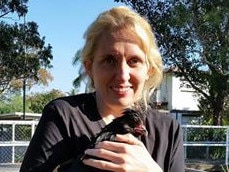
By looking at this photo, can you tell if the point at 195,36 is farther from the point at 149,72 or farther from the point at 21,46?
the point at 149,72

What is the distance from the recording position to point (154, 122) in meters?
1.81

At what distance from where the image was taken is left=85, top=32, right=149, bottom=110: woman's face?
1703 millimetres

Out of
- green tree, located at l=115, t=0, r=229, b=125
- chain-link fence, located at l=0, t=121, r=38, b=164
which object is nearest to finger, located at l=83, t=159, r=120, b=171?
chain-link fence, located at l=0, t=121, r=38, b=164

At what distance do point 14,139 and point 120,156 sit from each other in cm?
1244

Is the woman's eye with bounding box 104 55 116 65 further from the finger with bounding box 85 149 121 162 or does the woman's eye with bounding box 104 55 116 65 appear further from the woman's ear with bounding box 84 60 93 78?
the finger with bounding box 85 149 121 162

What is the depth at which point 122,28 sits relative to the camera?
174cm

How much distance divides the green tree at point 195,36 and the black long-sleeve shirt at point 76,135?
19363mm

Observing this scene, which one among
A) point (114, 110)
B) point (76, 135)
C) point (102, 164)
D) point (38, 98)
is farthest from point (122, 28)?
point (38, 98)

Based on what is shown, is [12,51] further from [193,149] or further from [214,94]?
[214,94]

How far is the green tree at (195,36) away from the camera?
21750 millimetres

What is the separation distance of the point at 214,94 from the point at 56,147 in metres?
24.9

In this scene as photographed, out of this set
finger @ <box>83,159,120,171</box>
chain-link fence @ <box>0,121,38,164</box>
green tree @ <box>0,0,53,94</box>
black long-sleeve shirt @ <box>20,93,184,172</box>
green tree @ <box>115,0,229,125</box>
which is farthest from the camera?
green tree @ <box>115,0,229,125</box>

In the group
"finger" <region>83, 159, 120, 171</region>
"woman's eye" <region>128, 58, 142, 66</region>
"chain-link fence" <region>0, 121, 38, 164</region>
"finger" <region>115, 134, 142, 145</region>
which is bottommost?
"chain-link fence" <region>0, 121, 38, 164</region>

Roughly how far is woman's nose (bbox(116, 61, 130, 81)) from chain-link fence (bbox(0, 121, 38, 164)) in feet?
38.6
